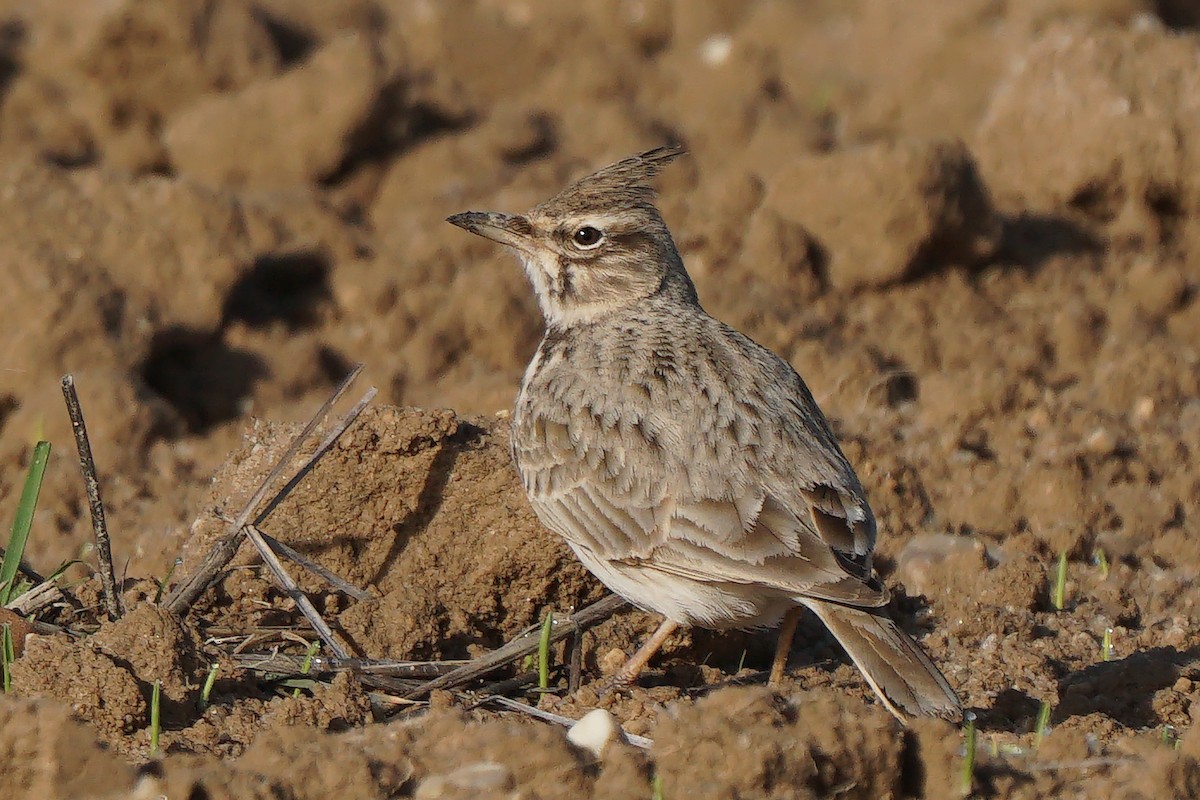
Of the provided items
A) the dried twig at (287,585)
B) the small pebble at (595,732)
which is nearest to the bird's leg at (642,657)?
the small pebble at (595,732)

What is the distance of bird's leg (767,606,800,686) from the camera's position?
538 cm

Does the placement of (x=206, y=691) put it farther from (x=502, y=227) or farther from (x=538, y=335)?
(x=538, y=335)

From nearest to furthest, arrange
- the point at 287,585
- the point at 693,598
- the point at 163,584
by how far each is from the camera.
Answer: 1. the point at 693,598
2. the point at 287,585
3. the point at 163,584

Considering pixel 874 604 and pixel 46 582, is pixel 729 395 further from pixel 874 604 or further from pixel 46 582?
pixel 46 582

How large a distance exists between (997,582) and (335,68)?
5.83 meters

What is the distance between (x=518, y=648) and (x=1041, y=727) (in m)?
1.55

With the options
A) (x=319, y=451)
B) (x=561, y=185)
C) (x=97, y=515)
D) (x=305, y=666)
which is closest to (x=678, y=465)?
(x=319, y=451)

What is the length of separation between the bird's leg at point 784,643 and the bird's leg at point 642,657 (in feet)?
1.11

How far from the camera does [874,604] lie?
472 centimetres

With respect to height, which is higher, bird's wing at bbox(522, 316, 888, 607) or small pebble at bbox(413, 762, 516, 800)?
bird's wing at bbox(522, 316, 888, 607)

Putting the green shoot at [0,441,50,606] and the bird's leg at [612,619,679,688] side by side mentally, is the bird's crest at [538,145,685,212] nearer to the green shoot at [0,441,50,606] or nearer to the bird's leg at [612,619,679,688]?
the bird's leg at [612,619,679,688]

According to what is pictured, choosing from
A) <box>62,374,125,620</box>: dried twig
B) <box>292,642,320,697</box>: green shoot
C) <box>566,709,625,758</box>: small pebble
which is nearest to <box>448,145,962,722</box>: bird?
<box>566,709,625,758</box>: small pebble

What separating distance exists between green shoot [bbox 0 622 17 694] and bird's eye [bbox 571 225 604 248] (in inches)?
92.1

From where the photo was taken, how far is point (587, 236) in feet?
20.0
